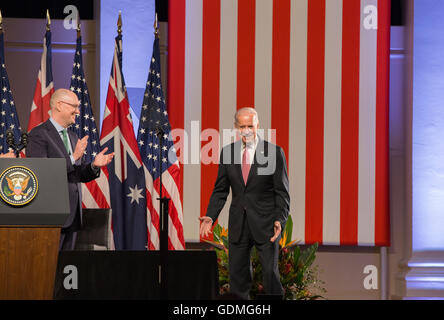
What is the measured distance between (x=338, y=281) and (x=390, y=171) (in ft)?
3.97

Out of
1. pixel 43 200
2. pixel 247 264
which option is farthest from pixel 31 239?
pixel 247 264

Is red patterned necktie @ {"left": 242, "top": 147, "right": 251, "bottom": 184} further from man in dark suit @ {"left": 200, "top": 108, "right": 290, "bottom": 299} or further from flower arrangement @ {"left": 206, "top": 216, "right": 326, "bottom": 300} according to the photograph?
flower arrangement @ {"left": 206, "top": 216, "right": 326, "bottom": 300}

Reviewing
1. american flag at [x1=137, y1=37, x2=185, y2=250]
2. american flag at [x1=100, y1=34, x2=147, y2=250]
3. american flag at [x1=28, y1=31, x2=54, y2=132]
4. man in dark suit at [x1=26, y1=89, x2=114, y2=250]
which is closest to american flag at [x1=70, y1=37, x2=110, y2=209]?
american flag at [x1=100, y1=34, x2=147, y2=250]

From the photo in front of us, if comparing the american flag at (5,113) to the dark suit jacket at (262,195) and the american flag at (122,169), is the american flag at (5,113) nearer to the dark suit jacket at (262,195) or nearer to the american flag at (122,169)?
the american flag at (122,169)

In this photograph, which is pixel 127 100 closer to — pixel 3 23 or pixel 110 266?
pixel 3 23

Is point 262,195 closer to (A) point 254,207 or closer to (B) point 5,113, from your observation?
(A) point 254,207

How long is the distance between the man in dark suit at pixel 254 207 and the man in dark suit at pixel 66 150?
0.97 metres

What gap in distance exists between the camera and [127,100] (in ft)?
19.1

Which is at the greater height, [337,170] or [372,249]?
[337,170]

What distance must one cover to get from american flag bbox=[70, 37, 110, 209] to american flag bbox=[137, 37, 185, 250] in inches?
15.5

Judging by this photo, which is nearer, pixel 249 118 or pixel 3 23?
pixel 249 118

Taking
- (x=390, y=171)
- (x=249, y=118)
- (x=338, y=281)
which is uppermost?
(x=249, y=118)

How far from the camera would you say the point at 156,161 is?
573 centimetres

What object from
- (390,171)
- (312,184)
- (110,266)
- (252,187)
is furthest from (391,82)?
(110,266)
